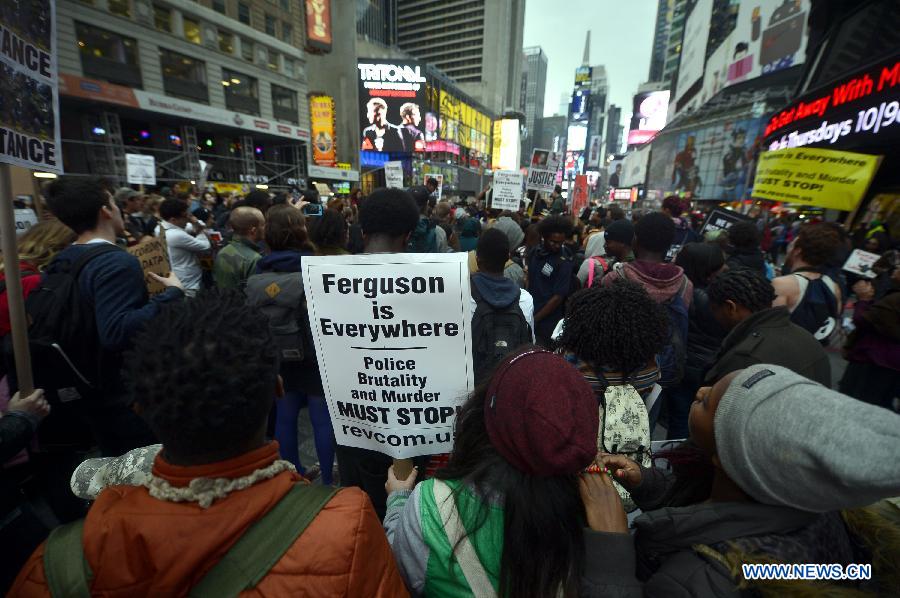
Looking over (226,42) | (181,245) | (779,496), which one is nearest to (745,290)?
(779,496)

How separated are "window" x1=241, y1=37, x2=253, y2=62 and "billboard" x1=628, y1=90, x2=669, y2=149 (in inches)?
2200

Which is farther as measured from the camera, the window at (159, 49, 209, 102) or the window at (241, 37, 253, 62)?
the window at (241, 37, 253, 62)

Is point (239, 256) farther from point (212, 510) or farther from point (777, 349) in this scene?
point (777, 349)

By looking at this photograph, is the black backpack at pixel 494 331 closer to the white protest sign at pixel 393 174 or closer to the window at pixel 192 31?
the white protest sign at pixel 393 174

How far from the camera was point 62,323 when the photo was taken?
6.91 ft

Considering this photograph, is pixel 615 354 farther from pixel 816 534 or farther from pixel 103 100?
pixel 103 100

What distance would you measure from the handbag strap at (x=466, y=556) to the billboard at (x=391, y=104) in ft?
167

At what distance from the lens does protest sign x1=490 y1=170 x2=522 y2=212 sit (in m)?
9.04

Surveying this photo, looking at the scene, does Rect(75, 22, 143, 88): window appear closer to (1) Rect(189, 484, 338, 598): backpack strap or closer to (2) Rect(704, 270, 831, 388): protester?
(1) Rect(189, 484, 338, 598): backpack strap

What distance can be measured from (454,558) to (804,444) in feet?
2.85

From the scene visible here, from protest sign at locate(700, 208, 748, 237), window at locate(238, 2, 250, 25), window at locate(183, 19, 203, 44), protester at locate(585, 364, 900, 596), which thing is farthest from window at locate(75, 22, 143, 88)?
protester at locate(585, 364, 900, 596)

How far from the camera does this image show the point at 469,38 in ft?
303

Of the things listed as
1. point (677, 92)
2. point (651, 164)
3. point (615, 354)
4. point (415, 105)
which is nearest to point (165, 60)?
point (415, 105)
